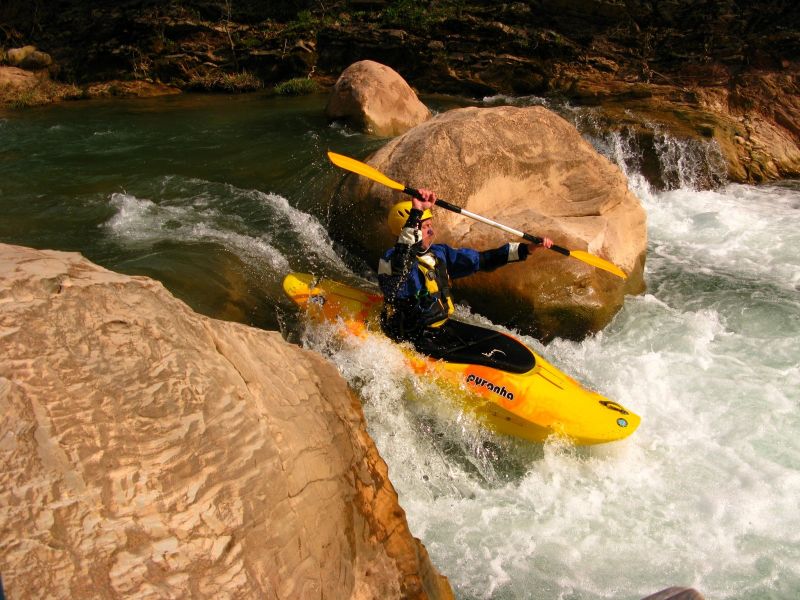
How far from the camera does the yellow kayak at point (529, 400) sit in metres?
3.88

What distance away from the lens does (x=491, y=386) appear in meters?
3.99

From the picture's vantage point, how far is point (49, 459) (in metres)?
1.74

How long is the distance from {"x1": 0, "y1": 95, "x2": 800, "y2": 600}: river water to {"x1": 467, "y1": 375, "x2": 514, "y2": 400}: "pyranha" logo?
221mm

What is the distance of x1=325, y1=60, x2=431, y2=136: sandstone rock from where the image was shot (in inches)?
354

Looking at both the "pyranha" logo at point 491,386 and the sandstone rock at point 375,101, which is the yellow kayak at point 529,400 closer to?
the "pyranha" logo at point 491,386

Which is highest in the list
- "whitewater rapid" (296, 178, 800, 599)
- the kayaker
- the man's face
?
the man's face

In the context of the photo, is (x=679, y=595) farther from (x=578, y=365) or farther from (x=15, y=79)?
(x=15, y=79)

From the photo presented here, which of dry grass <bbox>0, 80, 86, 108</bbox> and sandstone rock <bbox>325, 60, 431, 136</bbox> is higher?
sandstone rock <bbox>325, 60, 431, 136</bbox>

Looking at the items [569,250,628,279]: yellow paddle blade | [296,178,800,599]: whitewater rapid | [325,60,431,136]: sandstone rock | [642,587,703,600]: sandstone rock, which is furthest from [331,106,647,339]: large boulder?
[325,60,431,136]: sandstone rock

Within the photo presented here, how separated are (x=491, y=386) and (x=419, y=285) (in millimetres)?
833

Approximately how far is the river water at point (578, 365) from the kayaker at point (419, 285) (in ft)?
0.79

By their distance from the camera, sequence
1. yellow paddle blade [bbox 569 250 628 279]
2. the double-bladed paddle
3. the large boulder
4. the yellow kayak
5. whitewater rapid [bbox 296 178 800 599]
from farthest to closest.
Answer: the large boulder
yellow paddle blade [bbox 569 250 628 279]
the double-bladed paddle
the yellow kayak
whitewater rapid [bbox 296 178 800 599]

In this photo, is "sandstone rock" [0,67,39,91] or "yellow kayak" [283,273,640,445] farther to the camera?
"sandstone rock" [0,67,39,91]

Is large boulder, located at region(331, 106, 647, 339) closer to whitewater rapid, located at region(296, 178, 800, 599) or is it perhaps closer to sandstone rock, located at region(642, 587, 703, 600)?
whitewater rapid, located at region(296, 178, 800, 599)
